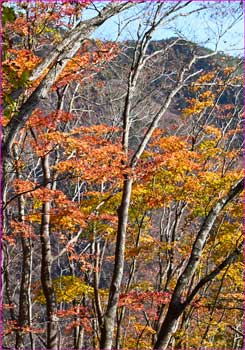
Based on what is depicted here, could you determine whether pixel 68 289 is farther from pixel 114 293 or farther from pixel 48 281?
pixel 114 293

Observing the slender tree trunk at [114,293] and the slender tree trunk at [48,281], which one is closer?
the slender tree trunk at [114,293]

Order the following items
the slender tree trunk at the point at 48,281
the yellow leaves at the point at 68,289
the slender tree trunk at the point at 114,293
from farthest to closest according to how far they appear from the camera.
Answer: the yellow leaves at the point at 68,289 < the slender tree trunk at the point at 48,281 < the slender tree trunk at the point at 114,293

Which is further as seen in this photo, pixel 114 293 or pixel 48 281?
pixel 48 281

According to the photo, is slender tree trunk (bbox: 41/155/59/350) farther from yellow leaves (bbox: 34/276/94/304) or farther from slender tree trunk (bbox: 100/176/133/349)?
slender tree trunk (bbox: 100/176/133/349)

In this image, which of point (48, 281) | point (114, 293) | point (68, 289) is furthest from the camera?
point (68, 289)

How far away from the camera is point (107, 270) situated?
3556 cm

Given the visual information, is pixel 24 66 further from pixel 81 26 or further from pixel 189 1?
pixel 189 1

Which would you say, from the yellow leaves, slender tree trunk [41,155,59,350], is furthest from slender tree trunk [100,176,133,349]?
the yellow leaves

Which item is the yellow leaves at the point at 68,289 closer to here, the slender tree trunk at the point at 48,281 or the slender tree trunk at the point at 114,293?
the slender tree trunk at the point at 48,281

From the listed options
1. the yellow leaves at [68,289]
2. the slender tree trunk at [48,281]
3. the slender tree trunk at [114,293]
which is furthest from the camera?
the yellow leaves at [68,289]

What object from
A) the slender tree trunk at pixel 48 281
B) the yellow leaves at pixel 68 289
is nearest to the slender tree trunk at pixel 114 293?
the slender tree trunk at pixel 48 281

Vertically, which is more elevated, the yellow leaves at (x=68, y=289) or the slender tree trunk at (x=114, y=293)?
the slender tree trunk at (x=114, y=293)

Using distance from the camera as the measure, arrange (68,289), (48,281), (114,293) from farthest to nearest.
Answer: (68,289)
(48,281)
(114,293)

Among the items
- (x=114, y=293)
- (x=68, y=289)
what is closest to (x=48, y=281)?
(x=68, y=289)
